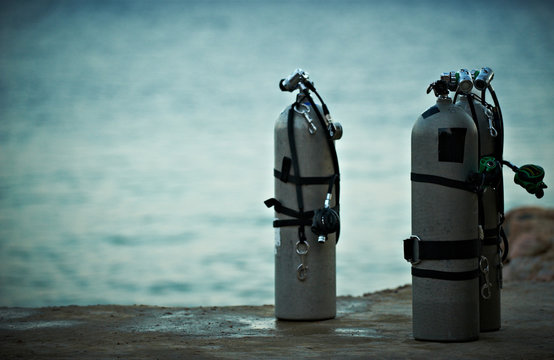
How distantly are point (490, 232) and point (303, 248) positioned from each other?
5.49 ft

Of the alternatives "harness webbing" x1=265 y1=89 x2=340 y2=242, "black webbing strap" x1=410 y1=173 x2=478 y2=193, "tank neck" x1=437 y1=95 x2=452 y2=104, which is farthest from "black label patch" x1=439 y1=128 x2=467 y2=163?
"harness webbing" x1=265 y1=89 x2=340 y2=242

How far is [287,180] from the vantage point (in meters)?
7.61

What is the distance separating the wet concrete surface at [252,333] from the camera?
5824mm

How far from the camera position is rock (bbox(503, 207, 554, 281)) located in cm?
1105

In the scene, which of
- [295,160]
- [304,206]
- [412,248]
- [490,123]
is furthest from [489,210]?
[295,160]

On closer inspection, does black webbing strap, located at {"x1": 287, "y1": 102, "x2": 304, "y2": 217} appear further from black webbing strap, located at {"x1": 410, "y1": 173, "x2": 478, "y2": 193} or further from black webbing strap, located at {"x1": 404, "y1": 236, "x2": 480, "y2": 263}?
black webbing strap, located at {"x1": 410, "y1": 173, "x2": 478, "y2": 193}

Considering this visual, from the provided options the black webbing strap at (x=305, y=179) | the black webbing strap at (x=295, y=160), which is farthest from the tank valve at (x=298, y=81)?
the black webbing strap at (x=305, y=179)

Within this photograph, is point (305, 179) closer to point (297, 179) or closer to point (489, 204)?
point (297, 179)

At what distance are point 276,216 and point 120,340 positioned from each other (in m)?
1.95

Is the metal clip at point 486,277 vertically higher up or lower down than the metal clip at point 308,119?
lower down

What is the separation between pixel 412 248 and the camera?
6285 mm

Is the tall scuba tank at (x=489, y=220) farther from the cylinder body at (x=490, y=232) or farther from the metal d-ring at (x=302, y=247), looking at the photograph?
the metal d-ring at (x=302, y=247)

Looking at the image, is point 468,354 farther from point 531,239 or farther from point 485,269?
point 531,239

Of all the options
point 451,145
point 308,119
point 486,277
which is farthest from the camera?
point 308,119
